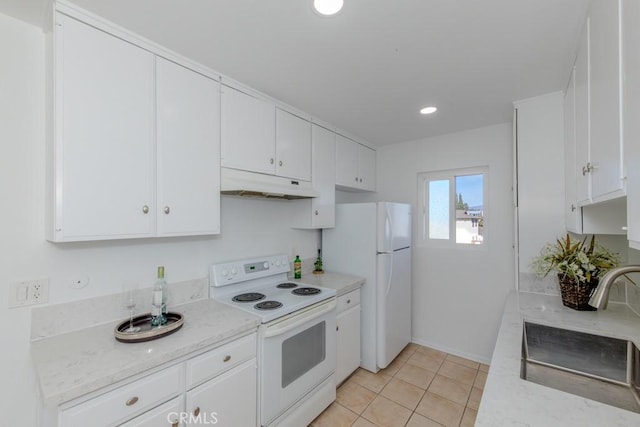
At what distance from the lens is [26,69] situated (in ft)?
4.31

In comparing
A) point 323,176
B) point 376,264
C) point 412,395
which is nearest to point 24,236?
point 323,176

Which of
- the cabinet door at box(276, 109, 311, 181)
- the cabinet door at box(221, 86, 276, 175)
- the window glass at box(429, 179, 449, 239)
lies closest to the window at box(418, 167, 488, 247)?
the window glass at box(429, 179, 449, 239)

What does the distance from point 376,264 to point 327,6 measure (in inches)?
78.1

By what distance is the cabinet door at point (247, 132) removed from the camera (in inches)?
70.4

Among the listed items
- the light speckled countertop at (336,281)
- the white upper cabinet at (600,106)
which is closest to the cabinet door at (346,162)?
the light speckled countertop at (336,281)

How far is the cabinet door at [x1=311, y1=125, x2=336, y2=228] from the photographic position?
2481 mm

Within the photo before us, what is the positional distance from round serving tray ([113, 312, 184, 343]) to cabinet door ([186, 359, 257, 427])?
1.02ft

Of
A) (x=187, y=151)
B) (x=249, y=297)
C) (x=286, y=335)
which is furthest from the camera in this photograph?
(x=249, y=297)

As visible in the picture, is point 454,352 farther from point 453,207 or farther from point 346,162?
point 346,162

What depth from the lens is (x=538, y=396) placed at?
3.00 ft

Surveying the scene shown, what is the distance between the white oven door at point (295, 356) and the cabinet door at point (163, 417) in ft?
1.56

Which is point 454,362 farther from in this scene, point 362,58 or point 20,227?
point 20,227

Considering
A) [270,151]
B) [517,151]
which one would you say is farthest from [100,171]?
[517,151]

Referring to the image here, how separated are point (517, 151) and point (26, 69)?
121 inches
